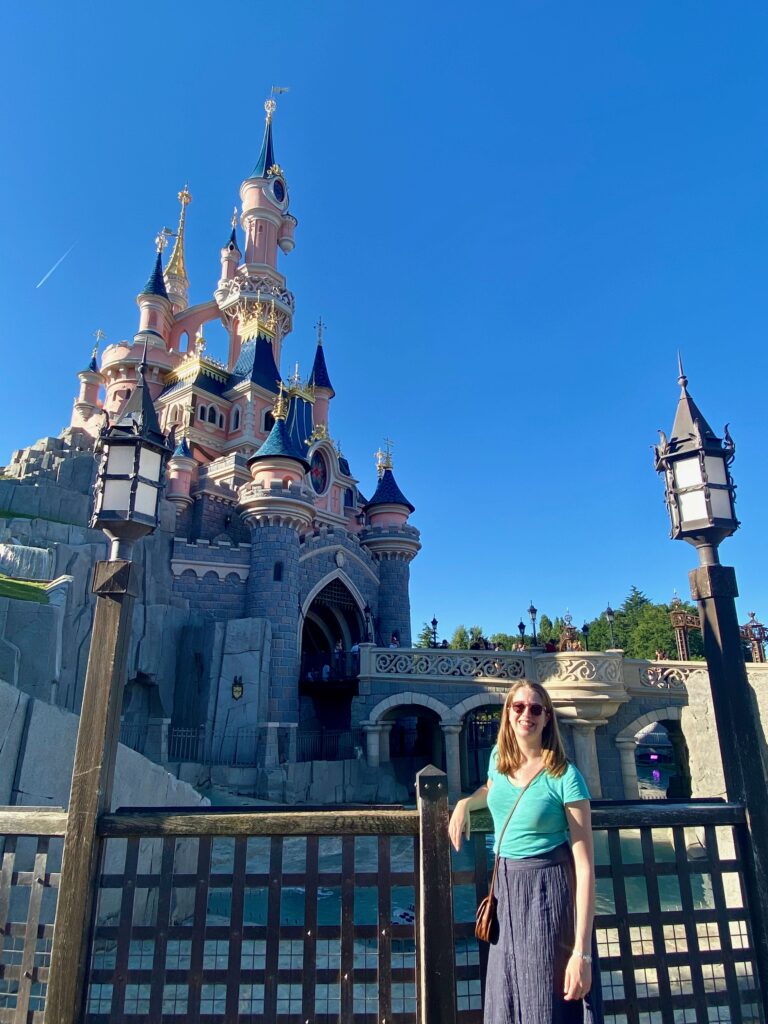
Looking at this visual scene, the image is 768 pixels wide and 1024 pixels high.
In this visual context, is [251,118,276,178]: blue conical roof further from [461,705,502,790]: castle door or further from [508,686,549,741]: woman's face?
[508,686,549,741]: woman's face

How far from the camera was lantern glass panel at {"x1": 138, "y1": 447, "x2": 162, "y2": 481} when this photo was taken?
413 centimetres

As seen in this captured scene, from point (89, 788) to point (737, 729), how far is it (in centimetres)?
342

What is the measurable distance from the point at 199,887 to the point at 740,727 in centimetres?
292

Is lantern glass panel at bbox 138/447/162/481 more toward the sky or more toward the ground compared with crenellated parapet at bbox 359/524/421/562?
more toward the ground

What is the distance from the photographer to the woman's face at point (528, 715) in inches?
98.0

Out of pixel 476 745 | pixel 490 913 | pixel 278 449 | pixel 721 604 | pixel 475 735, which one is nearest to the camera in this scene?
pixel 490 913

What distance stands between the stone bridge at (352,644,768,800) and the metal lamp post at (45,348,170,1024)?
565 inches

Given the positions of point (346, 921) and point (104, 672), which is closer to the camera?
point (346, 921)

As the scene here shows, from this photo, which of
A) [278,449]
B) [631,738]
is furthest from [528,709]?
[278,449]

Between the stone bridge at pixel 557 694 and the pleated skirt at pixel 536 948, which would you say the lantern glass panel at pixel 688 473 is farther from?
the stone bridge at pixel 557 694

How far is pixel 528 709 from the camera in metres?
2.51

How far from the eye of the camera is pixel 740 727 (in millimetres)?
3449

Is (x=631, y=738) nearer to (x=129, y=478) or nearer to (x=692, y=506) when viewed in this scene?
(x=692, y=506)

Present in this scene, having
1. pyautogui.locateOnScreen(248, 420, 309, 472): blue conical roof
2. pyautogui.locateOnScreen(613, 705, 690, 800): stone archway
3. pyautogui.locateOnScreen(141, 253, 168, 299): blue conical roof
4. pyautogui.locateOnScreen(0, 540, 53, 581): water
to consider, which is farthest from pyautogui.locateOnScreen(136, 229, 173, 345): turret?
pyautogui.locateOnScreen(613, 705, 690, 800): stone archway
